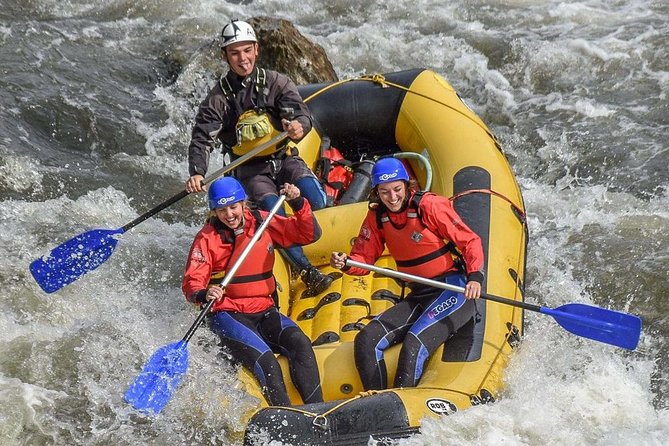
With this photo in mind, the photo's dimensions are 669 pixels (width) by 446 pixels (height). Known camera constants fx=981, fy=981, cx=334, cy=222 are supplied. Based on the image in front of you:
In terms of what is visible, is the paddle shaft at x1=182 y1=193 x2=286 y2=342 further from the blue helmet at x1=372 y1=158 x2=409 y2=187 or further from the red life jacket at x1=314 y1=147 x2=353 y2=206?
the red life jacket at x1=314 y1=147 x2=353 y2=206

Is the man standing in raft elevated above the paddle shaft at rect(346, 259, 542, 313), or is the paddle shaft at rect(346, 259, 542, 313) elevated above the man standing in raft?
the man standing in raft

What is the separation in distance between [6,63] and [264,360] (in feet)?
21.1

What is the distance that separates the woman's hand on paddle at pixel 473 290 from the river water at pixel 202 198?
0.50 m

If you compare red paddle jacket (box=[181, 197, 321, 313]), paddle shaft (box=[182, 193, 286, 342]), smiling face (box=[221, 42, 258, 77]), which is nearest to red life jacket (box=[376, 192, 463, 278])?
red paddle jacket (box=[181, 197, 321, 313])

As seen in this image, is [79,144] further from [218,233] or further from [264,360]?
[264,360]

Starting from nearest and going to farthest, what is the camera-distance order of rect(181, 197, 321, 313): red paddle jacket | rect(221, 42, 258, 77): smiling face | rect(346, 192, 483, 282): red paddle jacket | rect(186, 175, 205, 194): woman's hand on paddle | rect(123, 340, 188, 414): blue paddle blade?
rect(123, 340, 188, 414): blue paddle blade, rect(346, 192, 483, 282): red paddle jacket, rect(181, 197, 321, 313): red paddle jacket, rect(186, 175, 205, 194): woman's hand on paddle, rect(221, 42, 258, 77): smiling face

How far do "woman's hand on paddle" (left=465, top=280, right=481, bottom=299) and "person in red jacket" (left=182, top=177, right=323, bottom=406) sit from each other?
2.90 ft

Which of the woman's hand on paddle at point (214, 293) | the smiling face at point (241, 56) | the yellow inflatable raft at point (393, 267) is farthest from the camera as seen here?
the smiling face at point (241, 56)

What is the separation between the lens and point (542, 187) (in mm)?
8680

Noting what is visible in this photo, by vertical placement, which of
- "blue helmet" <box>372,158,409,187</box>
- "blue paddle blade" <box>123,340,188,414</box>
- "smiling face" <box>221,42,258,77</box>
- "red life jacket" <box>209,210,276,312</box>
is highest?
"smiling face" <box>221,42,258,77</box>

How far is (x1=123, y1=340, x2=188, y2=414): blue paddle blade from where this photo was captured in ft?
16.3

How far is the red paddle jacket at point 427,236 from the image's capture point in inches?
210

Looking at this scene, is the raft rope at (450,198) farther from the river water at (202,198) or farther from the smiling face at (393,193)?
the smiling face at (393,193)

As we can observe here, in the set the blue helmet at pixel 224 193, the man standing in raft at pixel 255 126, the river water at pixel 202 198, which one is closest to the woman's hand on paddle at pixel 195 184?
the man standing in raft at pixel 255 126
